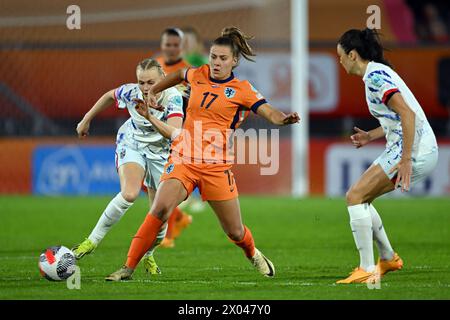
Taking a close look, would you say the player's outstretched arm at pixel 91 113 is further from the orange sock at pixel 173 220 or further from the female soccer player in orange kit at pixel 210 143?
the orange sock at pixel 173 220

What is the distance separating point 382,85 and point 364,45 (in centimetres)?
46

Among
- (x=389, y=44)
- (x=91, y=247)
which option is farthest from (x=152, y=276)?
(x=389, y=44)

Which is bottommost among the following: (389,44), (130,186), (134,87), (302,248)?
(302,248)

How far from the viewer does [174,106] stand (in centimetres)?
897

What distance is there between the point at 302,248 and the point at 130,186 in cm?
317

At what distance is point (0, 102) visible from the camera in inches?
797

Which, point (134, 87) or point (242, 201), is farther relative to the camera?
point (242, 201)

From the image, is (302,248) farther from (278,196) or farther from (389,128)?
(278,196)

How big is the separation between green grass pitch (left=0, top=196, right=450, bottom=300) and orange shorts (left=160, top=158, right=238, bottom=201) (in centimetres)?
76

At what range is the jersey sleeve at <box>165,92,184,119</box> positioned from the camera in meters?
8.91


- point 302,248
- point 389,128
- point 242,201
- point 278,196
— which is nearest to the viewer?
point 389,128

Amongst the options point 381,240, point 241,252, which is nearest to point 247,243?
point 381,240

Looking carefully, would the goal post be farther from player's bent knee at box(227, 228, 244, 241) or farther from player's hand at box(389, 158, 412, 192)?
player's hand at box(389, 158, 412, 192)

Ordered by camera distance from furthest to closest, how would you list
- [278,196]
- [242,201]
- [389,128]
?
[278,196] < [242,201] < [389,128]
